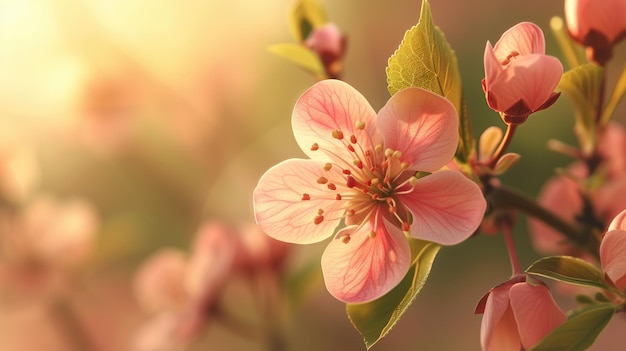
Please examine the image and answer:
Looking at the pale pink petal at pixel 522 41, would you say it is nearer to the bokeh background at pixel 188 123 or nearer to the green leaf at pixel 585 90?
the green leaf at pixel 585 90

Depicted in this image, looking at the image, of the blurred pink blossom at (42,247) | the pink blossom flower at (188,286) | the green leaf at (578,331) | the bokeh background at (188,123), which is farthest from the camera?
the bokeh background at (188,123)

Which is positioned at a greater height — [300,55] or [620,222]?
[300,55]

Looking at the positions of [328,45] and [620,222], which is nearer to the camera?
[620,222]

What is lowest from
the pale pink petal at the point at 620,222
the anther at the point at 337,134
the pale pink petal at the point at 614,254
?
the pale pink petal at the point at 614,254

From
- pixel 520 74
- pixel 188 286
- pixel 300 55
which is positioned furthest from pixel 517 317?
pixel 188 286

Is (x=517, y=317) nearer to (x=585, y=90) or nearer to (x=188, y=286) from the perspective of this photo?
(x=585, y=90)

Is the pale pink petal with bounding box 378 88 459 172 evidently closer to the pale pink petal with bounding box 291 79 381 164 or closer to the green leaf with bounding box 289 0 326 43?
the pale pink petal with bounding box 291 79 381 164

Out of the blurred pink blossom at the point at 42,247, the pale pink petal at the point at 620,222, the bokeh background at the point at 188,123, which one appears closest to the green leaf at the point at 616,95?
the pale pink petal at the point at 620,222

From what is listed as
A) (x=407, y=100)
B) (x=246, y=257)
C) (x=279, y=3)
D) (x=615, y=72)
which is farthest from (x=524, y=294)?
(x=279, y=3)
